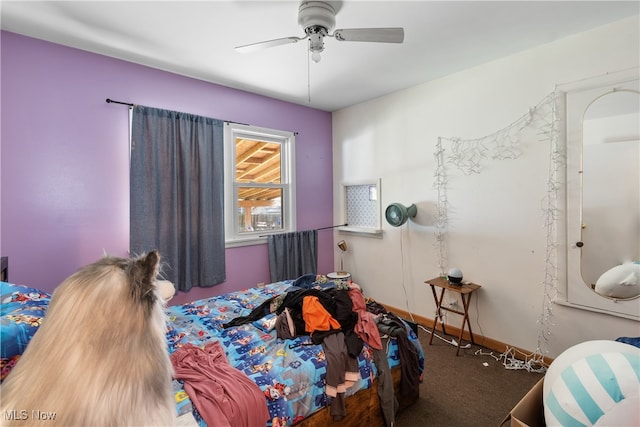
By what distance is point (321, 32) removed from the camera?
75.1 inches

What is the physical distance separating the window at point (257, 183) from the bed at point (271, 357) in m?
1.37

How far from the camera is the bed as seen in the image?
3.97 ft

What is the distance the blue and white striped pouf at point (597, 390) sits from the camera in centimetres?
98

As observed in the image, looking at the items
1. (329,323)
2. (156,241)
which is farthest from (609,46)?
(156,241)

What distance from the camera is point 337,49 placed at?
8.07 feet

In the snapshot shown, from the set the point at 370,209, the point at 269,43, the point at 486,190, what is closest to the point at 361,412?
the point at 486,190

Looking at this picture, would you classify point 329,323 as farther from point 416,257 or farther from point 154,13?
point 154,13

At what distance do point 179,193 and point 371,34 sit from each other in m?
2.29

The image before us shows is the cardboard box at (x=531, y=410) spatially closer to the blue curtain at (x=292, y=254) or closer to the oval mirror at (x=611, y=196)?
the oval mirror at (x=611, y=196)

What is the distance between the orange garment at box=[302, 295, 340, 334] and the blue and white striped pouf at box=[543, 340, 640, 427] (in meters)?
1.09

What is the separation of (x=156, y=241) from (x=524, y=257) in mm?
3409

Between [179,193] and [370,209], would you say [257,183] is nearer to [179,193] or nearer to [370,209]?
[179,193]

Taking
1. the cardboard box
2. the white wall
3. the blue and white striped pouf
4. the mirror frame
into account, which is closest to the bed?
the cardboard box

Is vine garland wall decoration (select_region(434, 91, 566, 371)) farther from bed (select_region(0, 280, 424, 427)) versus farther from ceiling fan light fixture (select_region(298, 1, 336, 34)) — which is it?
ceiling fan light fixture (select_region(298, 1, 336, 34))
